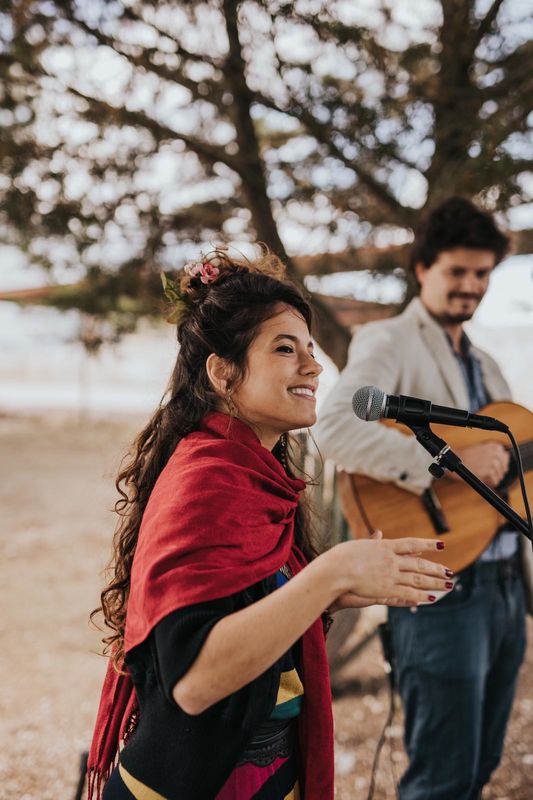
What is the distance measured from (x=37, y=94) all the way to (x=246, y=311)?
2.47 metres

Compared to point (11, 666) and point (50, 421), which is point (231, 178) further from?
point (50, 421)

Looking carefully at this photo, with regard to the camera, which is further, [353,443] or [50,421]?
[50,421]

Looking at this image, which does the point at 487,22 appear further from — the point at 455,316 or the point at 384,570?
the point at 384,570

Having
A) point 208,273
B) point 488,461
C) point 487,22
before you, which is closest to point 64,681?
point 488,461

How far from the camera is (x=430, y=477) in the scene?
2098 millimetres

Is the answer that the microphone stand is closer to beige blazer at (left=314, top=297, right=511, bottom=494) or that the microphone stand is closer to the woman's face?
the woman's face

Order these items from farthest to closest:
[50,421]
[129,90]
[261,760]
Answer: [50,421] → [129,90] → [261,760]

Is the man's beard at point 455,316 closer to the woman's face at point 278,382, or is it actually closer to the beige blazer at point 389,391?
the beige blazer at point 389,391

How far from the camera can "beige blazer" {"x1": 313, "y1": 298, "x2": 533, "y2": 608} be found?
2053mm

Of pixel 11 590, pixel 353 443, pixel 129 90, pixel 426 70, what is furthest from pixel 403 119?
pixel 11 590

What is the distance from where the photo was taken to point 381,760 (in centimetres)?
304

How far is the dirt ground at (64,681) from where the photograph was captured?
2881 mm

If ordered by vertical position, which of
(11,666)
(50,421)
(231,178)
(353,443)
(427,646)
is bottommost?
(50,421)

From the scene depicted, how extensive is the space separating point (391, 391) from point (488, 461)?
383 millimetres
